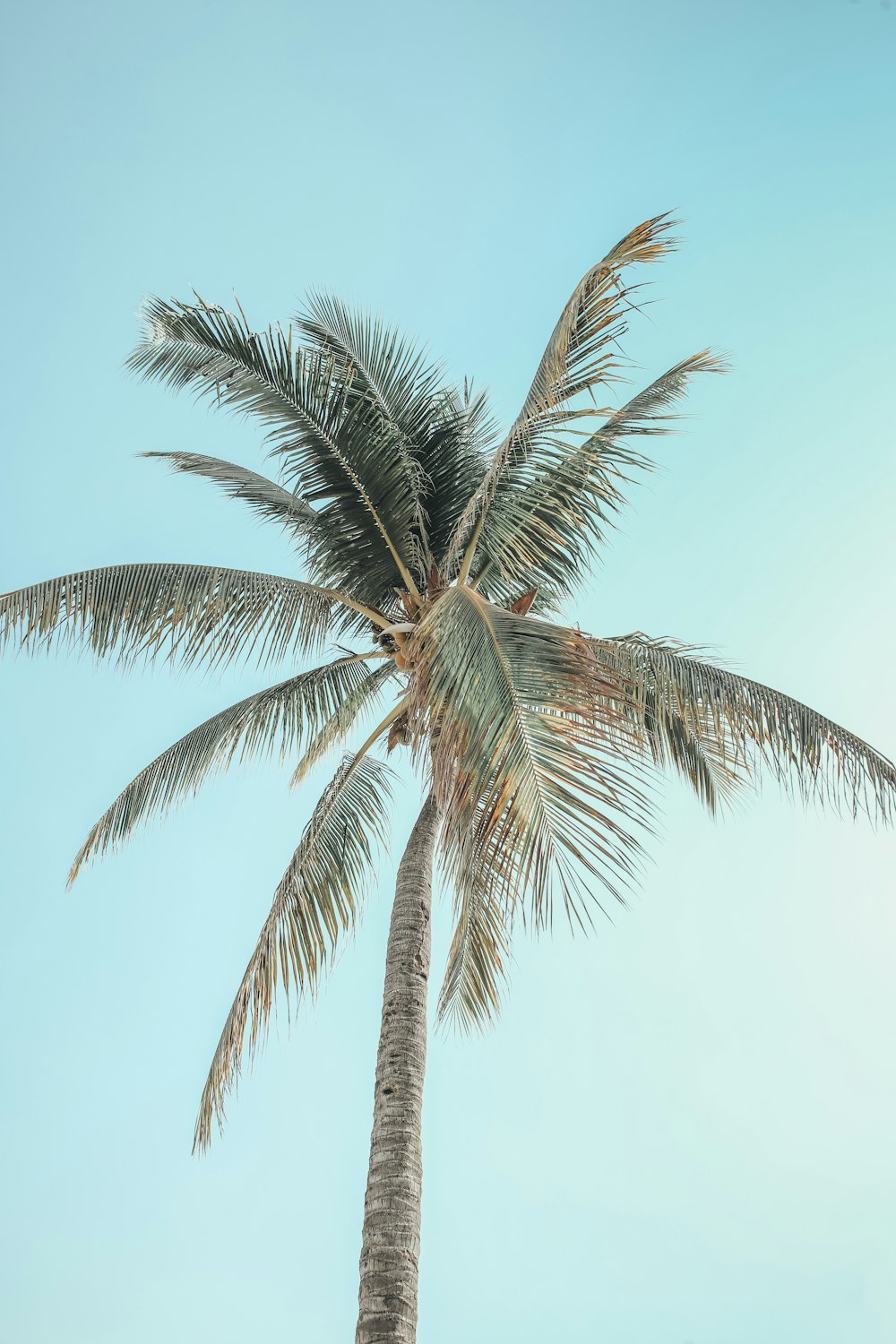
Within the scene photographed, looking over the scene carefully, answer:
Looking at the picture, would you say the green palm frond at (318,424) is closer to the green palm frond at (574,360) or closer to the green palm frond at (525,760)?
the green palm frond at (574,360)

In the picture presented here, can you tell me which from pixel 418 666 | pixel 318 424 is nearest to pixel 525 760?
pixel 418 666

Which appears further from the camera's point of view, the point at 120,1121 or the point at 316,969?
the point at 120,1121

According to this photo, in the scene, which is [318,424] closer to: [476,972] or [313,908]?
[313,908]

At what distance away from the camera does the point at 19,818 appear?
3328 cm

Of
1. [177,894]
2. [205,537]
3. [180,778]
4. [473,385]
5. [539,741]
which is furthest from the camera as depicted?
[205,537]

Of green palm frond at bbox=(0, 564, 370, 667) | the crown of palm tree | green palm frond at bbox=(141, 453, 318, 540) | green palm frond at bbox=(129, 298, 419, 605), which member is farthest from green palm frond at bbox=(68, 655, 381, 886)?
green palm frond at bbox=(141, 453, 318, 540)

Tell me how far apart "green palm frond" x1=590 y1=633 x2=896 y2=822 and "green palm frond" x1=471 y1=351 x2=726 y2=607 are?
3.28ft

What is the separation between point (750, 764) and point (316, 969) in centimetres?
299

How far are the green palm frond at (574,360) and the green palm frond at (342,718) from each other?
60.1 inches

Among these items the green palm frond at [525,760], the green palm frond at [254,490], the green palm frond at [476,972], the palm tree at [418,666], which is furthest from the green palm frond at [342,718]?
the green palm frond at [525,760]

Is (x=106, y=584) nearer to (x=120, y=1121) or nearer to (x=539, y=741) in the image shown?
(x=539, y=741)

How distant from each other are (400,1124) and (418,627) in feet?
8.95

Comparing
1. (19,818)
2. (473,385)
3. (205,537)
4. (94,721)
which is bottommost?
(473,385)

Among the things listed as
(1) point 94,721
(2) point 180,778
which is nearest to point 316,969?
(2) point 180,778
